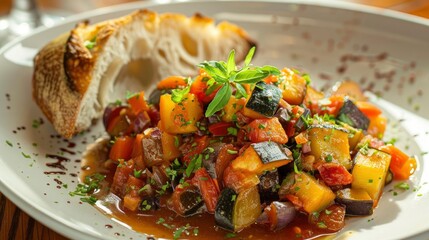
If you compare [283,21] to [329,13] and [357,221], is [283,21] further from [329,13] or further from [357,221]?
[357,221]

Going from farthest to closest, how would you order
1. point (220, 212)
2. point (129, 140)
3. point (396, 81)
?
1. point (396, 81)
2. point (129, 140)
3. point (220, 212)

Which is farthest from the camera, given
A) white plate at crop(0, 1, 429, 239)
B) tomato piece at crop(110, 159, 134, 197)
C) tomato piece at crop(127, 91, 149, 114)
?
tomato piece at crop(127, 91, 149, 114)

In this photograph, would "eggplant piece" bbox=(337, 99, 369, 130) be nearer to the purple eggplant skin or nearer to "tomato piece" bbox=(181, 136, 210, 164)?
the purple eggplant skin

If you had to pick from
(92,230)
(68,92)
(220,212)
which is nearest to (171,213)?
(220,212)

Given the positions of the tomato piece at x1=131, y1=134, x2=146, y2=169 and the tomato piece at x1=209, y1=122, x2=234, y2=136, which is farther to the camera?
the tomato piece at x1=131, y1=134, x2=146, y2=169

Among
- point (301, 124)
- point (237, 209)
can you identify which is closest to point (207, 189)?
point (237, 209)

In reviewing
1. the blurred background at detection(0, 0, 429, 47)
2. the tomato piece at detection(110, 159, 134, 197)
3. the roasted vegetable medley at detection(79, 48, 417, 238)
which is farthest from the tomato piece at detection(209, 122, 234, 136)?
the blurred background at detection(0, 0, 429, 47)

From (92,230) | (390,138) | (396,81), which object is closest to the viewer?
(92,230)

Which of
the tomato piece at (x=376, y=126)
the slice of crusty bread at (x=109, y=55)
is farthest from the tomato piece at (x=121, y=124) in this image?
the tomato piece at (x=376, y=126)
